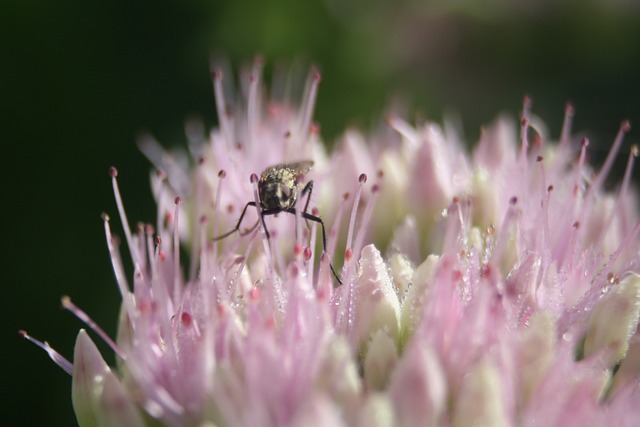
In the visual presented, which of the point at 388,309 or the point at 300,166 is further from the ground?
the point at 300,166

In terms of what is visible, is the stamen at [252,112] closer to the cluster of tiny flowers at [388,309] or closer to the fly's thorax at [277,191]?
the cluster of tiny flowers at [388,309]

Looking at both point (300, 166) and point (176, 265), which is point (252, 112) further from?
point (176, 265)

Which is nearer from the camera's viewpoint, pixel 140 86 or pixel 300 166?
pixel 300 166

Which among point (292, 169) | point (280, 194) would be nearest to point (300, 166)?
point (292, 169)

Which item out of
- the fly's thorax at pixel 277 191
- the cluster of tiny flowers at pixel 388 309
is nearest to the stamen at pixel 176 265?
the cluster of tiny flowers at pixel 388 309


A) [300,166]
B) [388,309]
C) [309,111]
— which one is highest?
[309,111]

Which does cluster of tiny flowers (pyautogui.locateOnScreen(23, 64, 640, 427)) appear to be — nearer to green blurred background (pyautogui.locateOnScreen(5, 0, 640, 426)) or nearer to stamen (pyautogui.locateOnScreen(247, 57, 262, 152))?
stamen (pyautogui.locateOnScreen(247, 57, 262, 152))

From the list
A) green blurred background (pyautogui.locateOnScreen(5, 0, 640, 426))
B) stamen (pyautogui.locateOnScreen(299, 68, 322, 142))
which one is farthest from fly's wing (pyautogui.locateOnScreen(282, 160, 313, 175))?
green blurred background (pyautogui.locateOnScreen(5, 0, 640, 426))
